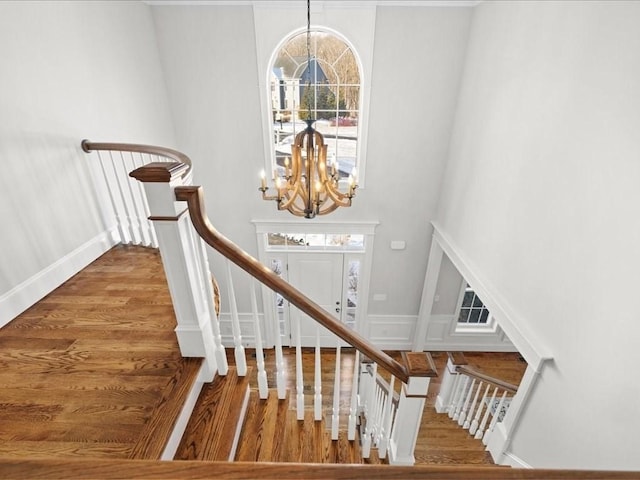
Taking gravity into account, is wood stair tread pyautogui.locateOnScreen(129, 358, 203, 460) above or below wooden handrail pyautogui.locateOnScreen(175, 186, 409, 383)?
below

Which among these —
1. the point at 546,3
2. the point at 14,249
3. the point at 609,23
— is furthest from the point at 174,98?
the point at 609,23

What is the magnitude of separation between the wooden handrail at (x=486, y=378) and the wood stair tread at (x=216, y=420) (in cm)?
245

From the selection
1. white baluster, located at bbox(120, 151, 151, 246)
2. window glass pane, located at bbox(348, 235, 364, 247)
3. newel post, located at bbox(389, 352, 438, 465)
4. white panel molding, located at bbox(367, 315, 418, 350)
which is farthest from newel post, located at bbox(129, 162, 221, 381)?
white panel molding, located at bbox(367, 315, 418, 350)

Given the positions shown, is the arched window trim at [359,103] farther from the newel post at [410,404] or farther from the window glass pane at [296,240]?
the newel post at [410,404]

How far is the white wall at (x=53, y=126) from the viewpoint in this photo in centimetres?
206

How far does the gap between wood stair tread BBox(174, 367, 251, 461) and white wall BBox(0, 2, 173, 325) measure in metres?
1.51

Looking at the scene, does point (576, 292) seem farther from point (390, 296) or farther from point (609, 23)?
point (390, 296)

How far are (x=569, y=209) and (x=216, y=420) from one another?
95.4 inches

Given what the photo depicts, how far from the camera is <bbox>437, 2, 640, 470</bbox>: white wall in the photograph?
170 centimetres

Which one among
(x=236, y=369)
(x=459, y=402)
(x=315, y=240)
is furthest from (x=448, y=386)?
(x=236, y=369)

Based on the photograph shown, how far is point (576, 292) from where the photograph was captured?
2.01 metres

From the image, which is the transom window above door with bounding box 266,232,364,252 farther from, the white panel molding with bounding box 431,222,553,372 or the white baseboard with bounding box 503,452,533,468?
the white baseboard with bounding box 503,452,533,468

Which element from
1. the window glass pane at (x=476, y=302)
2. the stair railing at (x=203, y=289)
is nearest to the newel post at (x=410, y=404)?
the stair railing at (x=203, y=289)

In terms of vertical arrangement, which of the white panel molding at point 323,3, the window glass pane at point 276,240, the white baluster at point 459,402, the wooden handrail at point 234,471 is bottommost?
the white baluster at point 459,402
